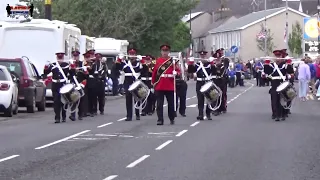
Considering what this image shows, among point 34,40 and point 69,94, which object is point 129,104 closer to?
point 69,94

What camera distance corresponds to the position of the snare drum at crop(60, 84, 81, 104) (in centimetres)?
2378

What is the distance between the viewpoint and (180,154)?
15.8 metres

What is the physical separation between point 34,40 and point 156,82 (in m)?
10.9

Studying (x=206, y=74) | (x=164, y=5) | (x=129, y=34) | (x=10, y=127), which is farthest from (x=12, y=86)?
(x=164, y=5)

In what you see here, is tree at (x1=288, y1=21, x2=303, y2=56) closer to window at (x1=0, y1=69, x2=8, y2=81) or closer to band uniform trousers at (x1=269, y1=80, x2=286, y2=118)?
window at (x1=0, y1=69, x2=8, y2=81)

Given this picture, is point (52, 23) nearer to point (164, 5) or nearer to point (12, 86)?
point (12, 86)

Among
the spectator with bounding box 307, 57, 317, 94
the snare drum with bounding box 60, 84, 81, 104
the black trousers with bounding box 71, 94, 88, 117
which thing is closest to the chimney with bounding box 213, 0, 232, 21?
the spectator with bounding box 307, 57, 317, 94

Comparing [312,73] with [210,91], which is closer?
[210,91]

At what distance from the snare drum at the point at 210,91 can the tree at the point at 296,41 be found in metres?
72.6

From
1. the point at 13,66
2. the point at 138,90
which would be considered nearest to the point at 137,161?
the point at 138,90

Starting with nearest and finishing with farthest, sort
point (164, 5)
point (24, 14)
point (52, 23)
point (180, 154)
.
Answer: point (180, 154) → point (52, 23) → point (24, 14) → point (164, 5)

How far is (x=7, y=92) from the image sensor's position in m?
25.8

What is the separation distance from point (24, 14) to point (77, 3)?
1830 centimetres

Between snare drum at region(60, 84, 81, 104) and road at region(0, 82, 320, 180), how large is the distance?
0.74 metres
